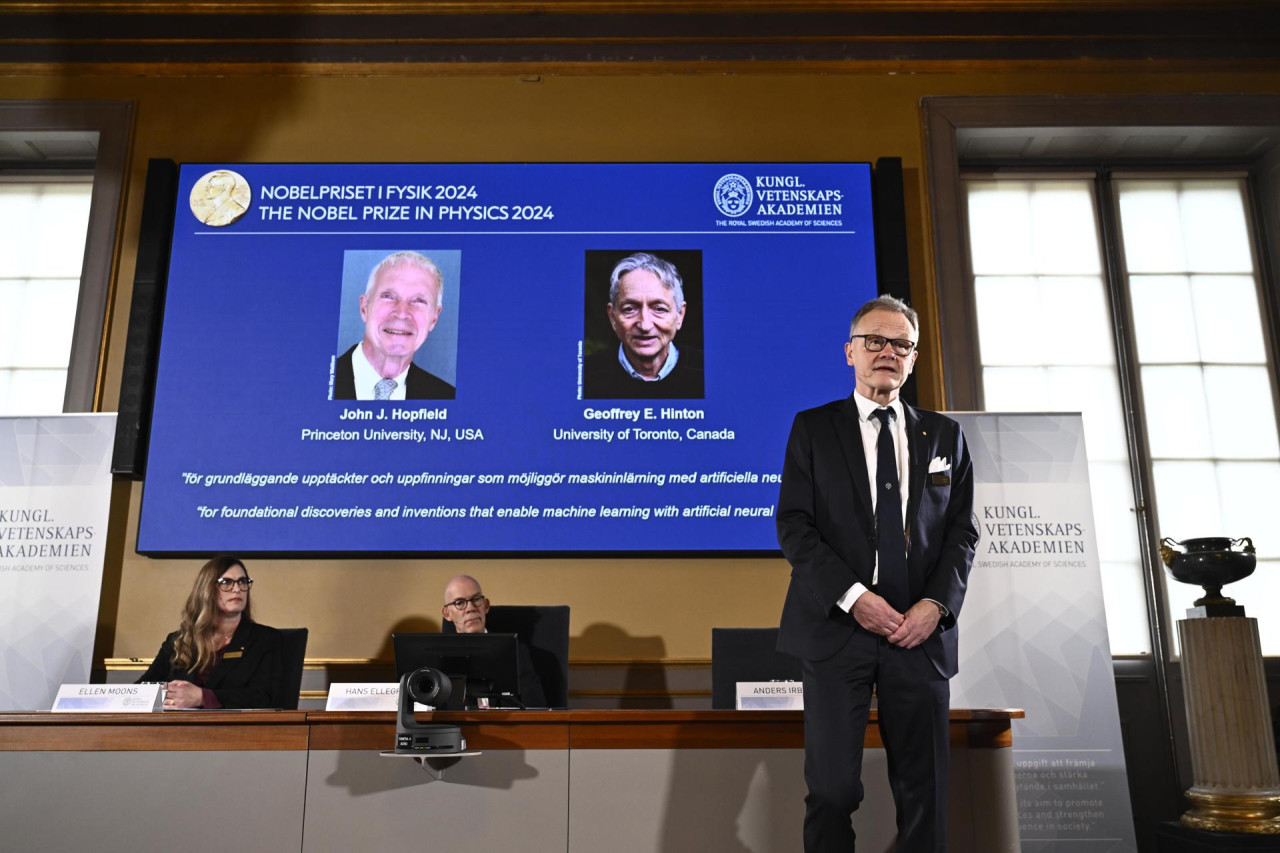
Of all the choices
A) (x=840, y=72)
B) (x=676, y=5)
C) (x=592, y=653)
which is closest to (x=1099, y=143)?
(x=840, y=72)

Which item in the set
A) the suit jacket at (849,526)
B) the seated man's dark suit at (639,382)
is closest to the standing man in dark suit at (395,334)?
the seated man's dark suit at (639,382)

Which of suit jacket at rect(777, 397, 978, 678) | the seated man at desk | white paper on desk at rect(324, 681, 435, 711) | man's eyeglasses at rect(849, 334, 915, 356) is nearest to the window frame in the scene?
the seated man at desk

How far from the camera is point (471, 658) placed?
279 cm

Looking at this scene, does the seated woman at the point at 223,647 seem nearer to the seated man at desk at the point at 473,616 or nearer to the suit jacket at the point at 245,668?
the suit jacket at the point at 245,668

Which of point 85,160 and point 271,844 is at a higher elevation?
point 85,160

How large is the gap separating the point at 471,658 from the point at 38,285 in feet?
11.8

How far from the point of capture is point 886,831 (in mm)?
2336

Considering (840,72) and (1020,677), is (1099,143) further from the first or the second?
(1020,677)

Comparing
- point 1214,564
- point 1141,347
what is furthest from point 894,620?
point 1141,347

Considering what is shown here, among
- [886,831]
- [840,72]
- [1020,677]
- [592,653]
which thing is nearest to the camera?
[886,831]

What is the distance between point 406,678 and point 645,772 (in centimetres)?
60

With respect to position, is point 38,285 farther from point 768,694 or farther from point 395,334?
point 768,694

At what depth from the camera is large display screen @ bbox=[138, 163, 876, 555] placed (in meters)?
4.31

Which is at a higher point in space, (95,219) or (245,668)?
(95,219)
